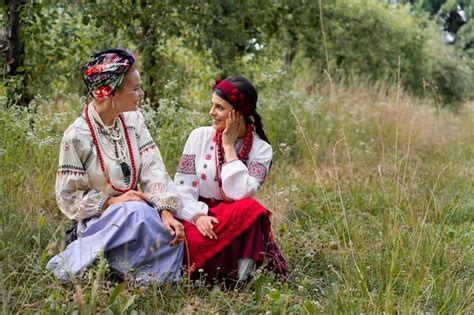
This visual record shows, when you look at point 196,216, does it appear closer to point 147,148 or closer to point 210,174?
point 210,174

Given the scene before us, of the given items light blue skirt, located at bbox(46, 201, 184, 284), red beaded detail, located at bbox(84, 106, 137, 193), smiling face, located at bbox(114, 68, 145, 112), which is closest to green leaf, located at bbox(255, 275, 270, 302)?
light blue skirt, located at bbox(46, 201, 184, 284)

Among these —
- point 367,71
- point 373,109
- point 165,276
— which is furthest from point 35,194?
point 367,71

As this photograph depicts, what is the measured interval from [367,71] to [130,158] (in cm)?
858

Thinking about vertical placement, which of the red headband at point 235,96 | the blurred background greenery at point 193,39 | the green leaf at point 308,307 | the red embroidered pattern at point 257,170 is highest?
the red headband at point 235,96

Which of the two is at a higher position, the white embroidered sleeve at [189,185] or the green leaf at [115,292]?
the white embroidered sleeve at [189,185]

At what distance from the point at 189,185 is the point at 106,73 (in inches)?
27.2

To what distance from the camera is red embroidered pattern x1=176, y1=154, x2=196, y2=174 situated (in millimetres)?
3217

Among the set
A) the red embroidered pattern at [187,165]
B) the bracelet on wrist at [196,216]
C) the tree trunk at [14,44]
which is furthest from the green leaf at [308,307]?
the tree trunk at [14,44]

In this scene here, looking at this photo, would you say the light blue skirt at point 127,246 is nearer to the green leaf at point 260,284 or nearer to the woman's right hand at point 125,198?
the woman's right hand at point 125,198

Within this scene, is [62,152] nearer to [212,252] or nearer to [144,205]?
[144,205]

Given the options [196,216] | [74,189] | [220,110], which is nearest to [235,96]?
[220,110]

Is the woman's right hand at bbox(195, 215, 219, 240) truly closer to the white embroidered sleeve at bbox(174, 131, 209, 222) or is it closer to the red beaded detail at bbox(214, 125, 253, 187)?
the white embroidered sleeve at bbox(174, 131, 209, 222)

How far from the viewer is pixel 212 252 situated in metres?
2.96

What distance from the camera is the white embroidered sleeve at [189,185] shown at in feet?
10.1
